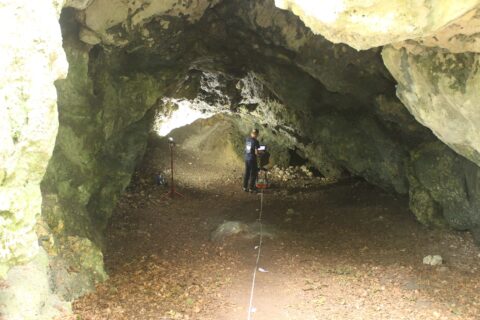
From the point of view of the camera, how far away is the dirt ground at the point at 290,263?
625 cm

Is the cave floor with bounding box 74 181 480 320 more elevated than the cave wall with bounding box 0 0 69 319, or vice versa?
the cave wall with bounding box 0 0 69 319

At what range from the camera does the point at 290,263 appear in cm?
802

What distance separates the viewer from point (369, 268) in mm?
7562

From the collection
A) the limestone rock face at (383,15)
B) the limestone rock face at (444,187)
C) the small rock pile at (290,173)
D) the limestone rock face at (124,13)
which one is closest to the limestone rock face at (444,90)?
the limestone rock face at (444,187)

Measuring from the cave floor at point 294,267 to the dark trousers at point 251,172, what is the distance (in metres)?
2.20

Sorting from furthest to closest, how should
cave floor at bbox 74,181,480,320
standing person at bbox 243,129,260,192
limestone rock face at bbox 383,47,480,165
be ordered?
standing person at bbox 243,129,260,192 < cave floor at bbox 74,181,480,320 < limestone rock face at bbox 383,47,480,165

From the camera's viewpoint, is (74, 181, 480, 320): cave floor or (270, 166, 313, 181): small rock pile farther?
(270, 166, 313, 181): small rock pile

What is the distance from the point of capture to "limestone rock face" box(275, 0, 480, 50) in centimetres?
362

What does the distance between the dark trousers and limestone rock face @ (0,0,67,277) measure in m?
10.1

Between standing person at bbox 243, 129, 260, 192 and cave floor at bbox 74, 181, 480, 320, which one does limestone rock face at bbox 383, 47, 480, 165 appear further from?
standing person at bbox 243, 129, 260, 192

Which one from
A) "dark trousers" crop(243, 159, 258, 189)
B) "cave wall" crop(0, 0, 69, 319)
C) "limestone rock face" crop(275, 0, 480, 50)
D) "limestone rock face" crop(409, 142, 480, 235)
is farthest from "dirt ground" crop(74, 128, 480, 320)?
"limestone rock face" crop(275, 0, 480, 50)

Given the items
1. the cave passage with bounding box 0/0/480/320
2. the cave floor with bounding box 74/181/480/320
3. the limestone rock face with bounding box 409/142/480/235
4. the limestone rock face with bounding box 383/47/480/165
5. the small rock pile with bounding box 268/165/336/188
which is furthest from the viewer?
the small rock pile with bounding box 268/165/336/188

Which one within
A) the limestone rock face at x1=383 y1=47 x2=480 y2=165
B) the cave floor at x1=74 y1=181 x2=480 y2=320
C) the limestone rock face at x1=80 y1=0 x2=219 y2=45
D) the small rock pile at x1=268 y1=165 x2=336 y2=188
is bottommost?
the cave floor at x1=74 y1=181 x2=480 y2=320

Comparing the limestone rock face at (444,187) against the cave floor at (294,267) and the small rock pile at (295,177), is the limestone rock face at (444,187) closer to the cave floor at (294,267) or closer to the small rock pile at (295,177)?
the cave floor at (294,267)
